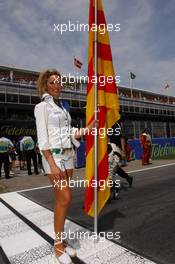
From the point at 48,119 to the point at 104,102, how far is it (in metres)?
1.04

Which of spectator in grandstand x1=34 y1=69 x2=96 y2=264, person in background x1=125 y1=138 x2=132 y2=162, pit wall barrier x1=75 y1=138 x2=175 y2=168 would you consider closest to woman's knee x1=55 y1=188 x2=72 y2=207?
spectator in grandstand x1=34 y1=69 x2=96 y2=264

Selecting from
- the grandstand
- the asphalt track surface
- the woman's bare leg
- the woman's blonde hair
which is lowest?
the asphalt track surface

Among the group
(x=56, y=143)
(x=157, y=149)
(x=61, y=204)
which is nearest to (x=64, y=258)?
(x=61, y=204)

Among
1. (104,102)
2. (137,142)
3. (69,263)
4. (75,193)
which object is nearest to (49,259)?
(69,263)

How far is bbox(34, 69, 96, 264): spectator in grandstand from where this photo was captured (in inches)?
110

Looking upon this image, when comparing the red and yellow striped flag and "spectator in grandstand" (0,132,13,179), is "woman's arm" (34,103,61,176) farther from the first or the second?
"spectator in grandstand" (0,132,13,179)

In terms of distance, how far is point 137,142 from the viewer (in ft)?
54.0

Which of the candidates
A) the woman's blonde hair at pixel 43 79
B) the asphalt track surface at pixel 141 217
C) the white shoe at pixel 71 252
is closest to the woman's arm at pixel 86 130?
the woman's blonde hair at pixel 43 79

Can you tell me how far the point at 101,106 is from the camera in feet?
12.0

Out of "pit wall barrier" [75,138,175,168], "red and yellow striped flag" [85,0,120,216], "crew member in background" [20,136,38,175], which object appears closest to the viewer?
"red and yellow striped flag" [85,0,120,216]

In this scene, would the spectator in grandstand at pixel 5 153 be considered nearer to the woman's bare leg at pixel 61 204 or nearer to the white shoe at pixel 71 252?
the white shoe at pixel 71 252

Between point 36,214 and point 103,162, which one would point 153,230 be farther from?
point 36,214

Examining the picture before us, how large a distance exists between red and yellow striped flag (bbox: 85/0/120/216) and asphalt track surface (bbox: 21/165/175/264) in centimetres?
60

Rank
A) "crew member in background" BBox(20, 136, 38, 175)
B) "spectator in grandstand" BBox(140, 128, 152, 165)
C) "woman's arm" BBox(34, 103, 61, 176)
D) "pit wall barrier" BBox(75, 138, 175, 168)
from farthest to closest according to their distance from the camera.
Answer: "pit wall barrier" BBox(75, 138, 175, 168) → "spectator in grandstand" BBox(140, 128, 152, 165) → "crew member in background" BBox(20, 136, 38, 175) → "woman's arm" BBox(34, 103, 61, 176)
